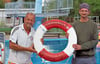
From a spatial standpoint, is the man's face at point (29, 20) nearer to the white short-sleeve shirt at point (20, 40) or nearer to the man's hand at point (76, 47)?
the white short-sleeve shirt at point (20, 40)

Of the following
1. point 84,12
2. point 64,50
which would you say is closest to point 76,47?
point 64,50

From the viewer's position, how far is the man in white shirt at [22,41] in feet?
11.4

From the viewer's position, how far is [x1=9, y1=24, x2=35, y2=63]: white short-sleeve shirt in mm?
3496

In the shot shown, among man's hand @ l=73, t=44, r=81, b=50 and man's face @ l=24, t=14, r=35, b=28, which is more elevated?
man's face @ l=24, t=14, r=35, b=28

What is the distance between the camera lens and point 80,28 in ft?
11.4

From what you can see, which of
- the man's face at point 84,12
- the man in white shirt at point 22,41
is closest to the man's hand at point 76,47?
the man's face at point 84,12

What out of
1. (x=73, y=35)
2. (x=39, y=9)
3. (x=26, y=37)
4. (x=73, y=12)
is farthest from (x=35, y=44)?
(x=73, y=12)

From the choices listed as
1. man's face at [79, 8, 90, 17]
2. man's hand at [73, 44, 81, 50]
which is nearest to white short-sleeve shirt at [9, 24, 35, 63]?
man's hand at [73, 44, 81, 50]

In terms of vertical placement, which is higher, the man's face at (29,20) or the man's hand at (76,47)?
the man's face at (29,20)

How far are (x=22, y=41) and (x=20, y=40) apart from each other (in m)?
0.03

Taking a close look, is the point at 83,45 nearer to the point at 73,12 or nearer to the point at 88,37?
the point at 88,37

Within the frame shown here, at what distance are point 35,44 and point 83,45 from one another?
0.58 m

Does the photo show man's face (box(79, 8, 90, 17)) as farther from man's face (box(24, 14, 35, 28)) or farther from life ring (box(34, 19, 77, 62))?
man's face (box(24, 14, 35, 28))

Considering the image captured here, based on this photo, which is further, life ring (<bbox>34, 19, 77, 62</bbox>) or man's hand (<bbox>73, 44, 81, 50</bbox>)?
life ring (<bbox>34, 19, 77, 62</bbox>)
